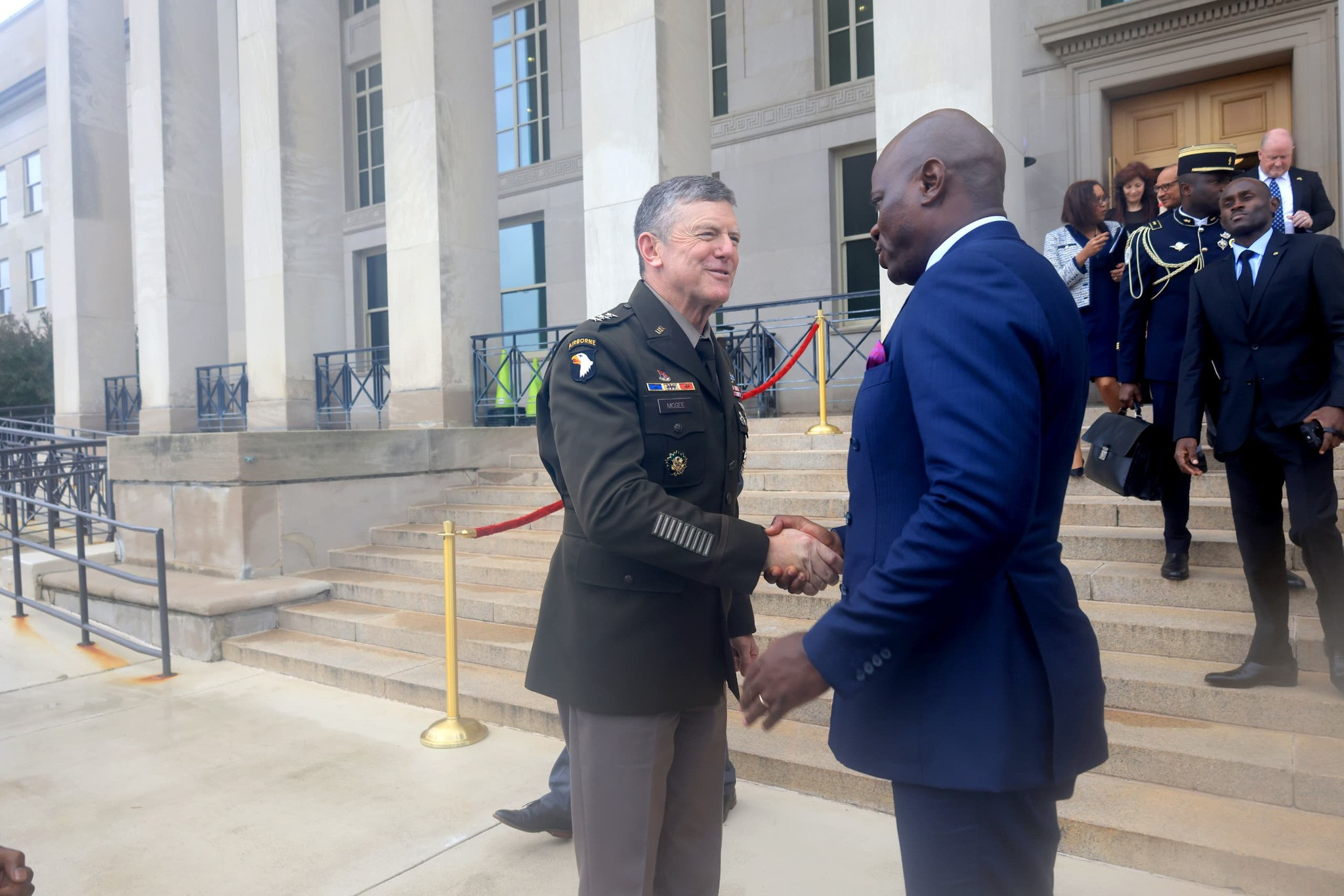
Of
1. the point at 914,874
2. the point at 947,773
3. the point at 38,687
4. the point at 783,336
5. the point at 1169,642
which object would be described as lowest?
the point at 38,687

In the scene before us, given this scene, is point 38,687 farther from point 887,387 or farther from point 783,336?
point 783,336

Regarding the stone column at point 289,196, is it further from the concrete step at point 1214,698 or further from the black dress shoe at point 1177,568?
the concrete step at point 1214,698

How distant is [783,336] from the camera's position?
40.6 ft

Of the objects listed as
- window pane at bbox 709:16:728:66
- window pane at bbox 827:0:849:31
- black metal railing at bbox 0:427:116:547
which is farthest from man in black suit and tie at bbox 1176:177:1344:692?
window pane at bbox 709:16:728:66

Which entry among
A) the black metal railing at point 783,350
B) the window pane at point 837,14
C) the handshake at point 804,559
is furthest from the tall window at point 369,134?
the handshake at point 804,559

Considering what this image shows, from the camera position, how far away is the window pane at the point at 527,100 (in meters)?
15.8

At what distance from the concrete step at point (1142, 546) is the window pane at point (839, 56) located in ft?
29.7

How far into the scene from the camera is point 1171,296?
4758 millimetres

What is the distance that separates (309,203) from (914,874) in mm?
11890

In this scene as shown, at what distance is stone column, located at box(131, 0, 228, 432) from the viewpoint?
13.1 m

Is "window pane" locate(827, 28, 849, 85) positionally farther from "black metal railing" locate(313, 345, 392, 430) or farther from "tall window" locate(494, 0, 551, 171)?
"black metal railing" locate(313, 345, 392, 430)

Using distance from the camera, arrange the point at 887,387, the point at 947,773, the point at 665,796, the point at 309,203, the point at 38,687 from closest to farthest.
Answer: the point at 947,773
the point at 887,387
the point at 665,796
the point at 38,687
the point at 309,203

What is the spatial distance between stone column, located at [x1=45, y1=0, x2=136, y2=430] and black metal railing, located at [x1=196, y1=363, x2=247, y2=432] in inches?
75.4

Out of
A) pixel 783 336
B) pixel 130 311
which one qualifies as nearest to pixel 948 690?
pixel 783 336
